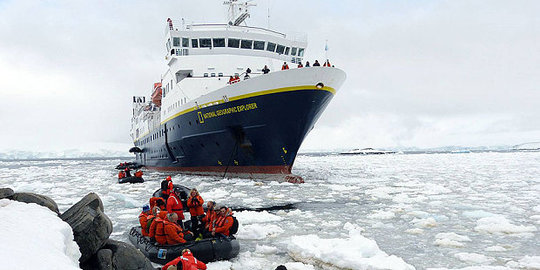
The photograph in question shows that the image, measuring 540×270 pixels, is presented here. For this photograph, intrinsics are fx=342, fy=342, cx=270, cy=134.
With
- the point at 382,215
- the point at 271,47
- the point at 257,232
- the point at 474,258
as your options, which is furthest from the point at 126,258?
the point at 271,47

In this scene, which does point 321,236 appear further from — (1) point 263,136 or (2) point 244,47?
(2) point 244,47

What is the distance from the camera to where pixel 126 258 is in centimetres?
506

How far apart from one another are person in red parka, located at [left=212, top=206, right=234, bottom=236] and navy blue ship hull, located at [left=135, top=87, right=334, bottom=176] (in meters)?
8.39

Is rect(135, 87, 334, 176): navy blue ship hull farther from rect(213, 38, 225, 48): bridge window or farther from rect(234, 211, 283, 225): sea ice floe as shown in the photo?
rect(234, 211, 283, 225): sea ice floe

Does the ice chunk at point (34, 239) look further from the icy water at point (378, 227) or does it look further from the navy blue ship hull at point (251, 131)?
the navy blue ship hull at point (251, 131)

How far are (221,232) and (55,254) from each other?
329 centimetres

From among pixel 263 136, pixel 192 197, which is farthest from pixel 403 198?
pixel 192 197

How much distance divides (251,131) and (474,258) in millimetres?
10921

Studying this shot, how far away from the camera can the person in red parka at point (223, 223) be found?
6.64 m

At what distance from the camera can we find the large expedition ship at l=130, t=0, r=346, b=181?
14641mm

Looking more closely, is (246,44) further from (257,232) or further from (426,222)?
(426,222)

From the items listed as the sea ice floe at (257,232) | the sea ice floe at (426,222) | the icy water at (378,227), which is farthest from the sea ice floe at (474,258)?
the sea ice floe at (257,232)

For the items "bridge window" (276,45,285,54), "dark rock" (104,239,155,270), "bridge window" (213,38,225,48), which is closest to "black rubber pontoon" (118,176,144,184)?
"bridge window" (213,38,225,48)

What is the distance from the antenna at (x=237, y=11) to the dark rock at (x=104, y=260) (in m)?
19.1
